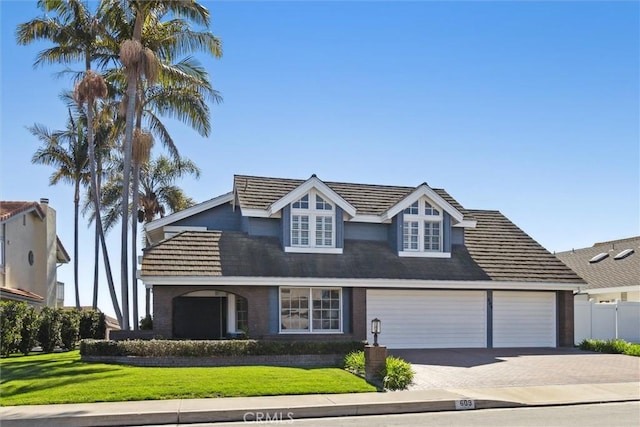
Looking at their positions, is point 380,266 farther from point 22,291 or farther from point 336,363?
point 22,291

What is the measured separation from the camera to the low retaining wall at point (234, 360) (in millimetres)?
17656

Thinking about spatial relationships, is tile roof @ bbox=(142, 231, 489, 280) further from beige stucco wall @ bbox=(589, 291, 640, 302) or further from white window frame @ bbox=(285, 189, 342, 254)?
beige stucco wall @ bbox=(589, 291, 640, 302)

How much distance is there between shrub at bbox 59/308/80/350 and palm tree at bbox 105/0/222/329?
2491mm

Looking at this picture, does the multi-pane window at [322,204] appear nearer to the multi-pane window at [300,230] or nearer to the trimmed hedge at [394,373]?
the multi-pane window at [300,230]

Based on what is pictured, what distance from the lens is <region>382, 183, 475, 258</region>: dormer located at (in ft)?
79.2

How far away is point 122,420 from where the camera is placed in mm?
12117

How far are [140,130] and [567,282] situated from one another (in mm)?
17234

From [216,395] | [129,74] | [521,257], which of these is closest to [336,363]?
[216,395]

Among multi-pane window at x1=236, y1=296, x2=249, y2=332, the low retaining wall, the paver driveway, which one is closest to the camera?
the paver driveway

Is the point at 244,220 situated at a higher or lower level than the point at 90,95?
lower

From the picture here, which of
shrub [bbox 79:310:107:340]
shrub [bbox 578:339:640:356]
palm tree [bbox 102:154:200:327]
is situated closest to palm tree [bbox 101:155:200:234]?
palm tree [bbox 102:154:200:327]

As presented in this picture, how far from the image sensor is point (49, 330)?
75.4 feet

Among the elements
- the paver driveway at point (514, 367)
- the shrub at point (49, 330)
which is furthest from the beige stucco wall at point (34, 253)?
the paver driveway at point (514, 367)

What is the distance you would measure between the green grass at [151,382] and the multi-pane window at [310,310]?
15.2ft
